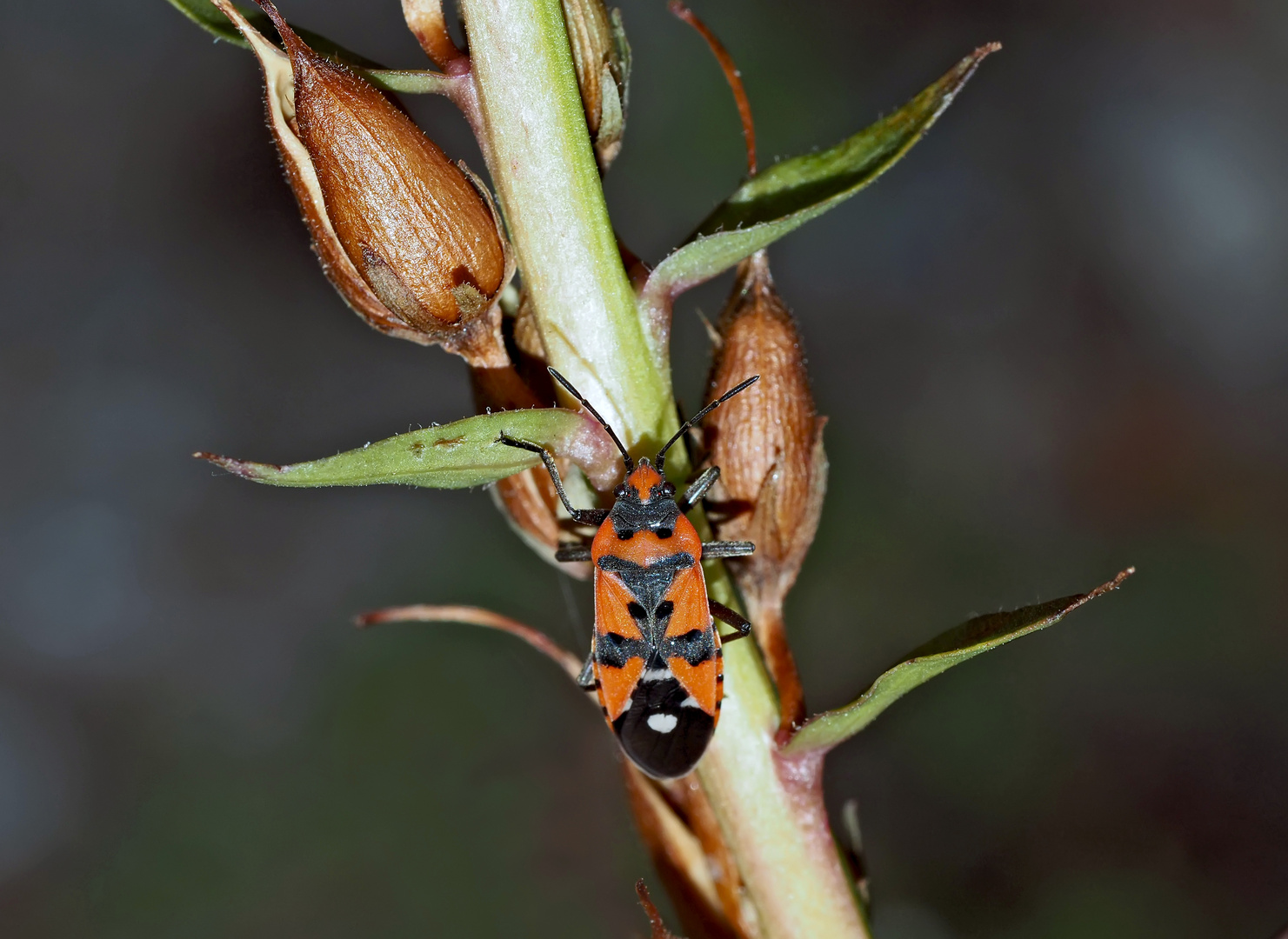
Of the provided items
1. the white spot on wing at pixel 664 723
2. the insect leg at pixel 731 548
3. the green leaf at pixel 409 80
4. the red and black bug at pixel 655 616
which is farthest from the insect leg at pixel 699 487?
the green leaf at pixel 409 80

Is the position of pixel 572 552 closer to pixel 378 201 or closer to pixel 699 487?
pixel 699 487

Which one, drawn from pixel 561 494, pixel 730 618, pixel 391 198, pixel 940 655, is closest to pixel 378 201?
pixel 391 198

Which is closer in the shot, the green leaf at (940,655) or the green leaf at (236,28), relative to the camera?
the green leaf at (940,655)

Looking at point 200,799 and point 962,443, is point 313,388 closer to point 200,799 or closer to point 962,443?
point 200,799

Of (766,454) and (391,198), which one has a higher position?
(391,198)

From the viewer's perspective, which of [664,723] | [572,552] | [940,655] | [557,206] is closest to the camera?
[940,655]

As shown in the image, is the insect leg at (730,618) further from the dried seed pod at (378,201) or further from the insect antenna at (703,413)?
the dried seed pod at (378,201)

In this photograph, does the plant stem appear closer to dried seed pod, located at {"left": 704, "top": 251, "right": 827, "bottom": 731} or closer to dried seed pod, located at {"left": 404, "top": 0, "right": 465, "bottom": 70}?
dried seed pod, located at {"left": 404, "top": 0, "right": 465, "bottom": 70}

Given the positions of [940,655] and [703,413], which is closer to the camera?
[940,655]
